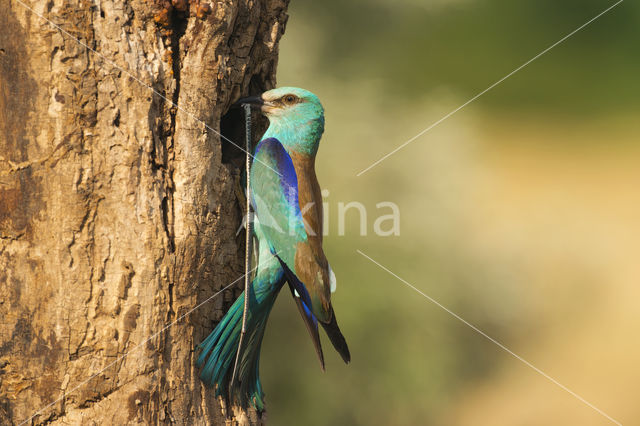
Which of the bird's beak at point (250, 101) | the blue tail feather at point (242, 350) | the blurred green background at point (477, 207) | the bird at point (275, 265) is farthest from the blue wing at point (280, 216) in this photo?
the blurred green background at point (477, 207)

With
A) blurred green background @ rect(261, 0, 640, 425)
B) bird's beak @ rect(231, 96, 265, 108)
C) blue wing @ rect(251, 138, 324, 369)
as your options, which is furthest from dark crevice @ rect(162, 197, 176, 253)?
blurred green background @ rect(261, 0, 640, 425)

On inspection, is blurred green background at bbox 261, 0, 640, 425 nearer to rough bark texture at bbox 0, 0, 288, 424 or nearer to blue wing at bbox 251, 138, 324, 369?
blue wing at bbox 251, 138, 324, 369

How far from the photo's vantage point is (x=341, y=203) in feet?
16.9

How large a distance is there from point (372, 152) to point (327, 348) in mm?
1656

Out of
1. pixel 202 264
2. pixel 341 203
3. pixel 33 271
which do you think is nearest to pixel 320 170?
pixel 341 203

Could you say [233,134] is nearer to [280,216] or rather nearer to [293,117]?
[293,117]

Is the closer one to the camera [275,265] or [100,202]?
[100,202]

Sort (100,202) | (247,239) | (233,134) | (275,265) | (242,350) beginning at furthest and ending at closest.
Result: (233,134), (275,265), (242,350), (247,239), (100,202)

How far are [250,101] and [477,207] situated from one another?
3423 millimetres

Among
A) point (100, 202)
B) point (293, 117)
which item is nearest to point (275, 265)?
point (293, 117)

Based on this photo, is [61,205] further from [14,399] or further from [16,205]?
[14,399]

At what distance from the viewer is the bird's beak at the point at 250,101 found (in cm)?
267

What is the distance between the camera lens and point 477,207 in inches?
223

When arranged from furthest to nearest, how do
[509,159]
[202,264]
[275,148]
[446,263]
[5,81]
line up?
[509,159]
[446,263]
[275,148]
[202,264]
[5,81]
